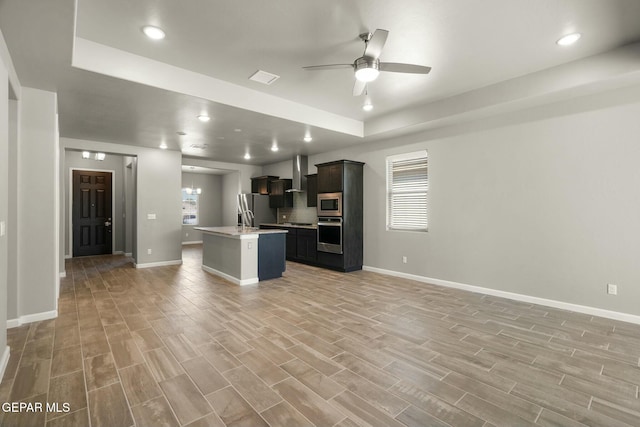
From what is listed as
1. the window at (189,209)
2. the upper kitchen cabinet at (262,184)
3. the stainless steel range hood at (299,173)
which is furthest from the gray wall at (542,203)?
the window at (189,209)

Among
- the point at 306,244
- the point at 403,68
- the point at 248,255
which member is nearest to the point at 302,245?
the point at 306,244

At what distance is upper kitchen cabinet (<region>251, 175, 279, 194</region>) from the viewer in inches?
345

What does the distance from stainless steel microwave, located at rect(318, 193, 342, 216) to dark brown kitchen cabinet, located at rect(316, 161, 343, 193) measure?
0.35 feet

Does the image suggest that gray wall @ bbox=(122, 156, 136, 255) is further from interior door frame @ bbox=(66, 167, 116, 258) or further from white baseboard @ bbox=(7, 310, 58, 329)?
white baseboard @ bbox=(7, 310, 58, 329)

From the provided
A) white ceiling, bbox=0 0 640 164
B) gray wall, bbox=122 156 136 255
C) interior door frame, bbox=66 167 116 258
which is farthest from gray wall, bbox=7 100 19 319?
interior door frame, bbox=66 167 116 258

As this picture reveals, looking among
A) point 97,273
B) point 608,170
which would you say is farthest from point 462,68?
point 97,273

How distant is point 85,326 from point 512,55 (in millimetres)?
5510

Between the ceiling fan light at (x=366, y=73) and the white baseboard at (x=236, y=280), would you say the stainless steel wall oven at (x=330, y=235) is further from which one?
the ceiling fan light at (x=366, y=73)

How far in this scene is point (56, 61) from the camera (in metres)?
2.80

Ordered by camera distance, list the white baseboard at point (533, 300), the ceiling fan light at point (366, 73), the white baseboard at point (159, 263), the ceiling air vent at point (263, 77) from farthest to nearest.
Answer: the white baseboard at point (159, 263), the ceiling air vent at point (263, 77), the white baseboard at point (533, 300), the ceiling fan light at point (366, 73)

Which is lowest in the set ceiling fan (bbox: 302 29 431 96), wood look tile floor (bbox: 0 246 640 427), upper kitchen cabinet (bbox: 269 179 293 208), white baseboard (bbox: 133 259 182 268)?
wood look tile floor (bbox: 0 246 640 427)

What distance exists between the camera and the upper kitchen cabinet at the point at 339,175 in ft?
20.0

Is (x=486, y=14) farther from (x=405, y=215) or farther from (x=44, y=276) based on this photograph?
(x=44, y=276)

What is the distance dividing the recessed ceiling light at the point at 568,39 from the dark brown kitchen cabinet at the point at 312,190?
16.0ft
